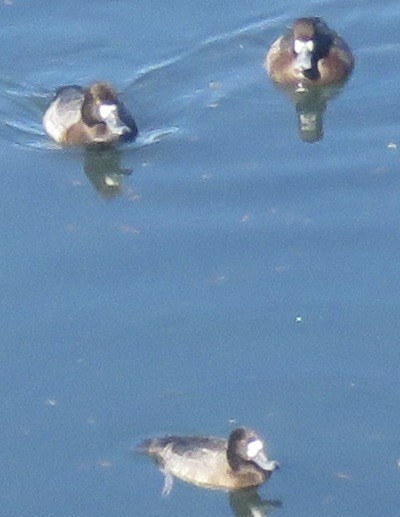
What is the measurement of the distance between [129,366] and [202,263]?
1.51 metres

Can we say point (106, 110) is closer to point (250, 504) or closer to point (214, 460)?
point (214, 460)

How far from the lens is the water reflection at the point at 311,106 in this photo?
19328 millimetres

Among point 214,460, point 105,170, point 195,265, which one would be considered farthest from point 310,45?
point 214,460

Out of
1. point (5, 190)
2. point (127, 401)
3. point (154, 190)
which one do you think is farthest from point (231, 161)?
point (127, 401)

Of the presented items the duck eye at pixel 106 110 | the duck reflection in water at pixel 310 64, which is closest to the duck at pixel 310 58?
the duck reflection in water at pixel 310 64

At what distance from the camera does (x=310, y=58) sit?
20.3 metres

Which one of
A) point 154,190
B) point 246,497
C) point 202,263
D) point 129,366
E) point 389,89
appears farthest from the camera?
point 389,89

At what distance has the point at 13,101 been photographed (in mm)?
20078

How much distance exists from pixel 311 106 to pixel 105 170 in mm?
2332

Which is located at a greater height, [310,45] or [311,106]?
[310,45]

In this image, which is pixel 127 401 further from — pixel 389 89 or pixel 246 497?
pixel 389 89

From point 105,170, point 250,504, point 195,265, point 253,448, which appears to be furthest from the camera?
point 105,170

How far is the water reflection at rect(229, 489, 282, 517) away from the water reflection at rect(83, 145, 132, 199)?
4358 mm

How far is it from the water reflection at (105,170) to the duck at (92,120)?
100mm
